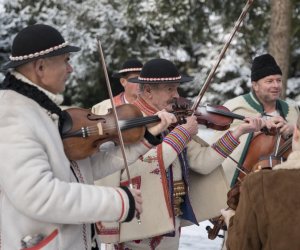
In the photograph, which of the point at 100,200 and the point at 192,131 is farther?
the point at 192,131

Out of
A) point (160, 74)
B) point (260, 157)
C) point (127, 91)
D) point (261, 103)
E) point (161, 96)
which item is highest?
point (160, 74)

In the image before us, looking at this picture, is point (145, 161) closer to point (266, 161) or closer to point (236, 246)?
point (266, 161)

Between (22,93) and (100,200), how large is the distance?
51 centimetres

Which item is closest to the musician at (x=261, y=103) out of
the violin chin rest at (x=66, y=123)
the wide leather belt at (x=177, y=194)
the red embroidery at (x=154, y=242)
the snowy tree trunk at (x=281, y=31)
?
the wide leather belt at (x=177, y=194)

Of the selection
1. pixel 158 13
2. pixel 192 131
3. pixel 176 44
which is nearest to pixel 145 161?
pixel 192 131

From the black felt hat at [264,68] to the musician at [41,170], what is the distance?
2.12 m

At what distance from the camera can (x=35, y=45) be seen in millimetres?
2020

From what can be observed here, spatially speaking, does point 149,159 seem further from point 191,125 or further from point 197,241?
point 197,241

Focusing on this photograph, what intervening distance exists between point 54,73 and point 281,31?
5.99 m

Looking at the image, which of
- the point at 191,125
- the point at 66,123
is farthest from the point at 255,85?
the point at 66,123

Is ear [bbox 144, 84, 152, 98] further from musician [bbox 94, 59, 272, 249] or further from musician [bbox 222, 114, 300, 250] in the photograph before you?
musician [bbox 222, 114, 300, 250]

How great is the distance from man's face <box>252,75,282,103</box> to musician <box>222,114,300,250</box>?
2.04 meters

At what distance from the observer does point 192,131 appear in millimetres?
2893

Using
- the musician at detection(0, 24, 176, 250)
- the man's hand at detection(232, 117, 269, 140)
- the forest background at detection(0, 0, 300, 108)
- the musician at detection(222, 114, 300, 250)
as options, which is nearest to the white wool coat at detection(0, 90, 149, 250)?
the musician at detection(0, 24, 176, 250)
